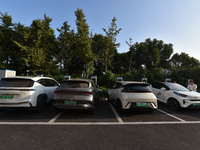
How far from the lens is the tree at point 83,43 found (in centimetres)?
1403

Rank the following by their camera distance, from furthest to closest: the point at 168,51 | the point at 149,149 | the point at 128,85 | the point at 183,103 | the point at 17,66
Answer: the point at 168,51 → the point at 17,66 → the point at 183,103 → the point at 128,85 → the point at 149,149

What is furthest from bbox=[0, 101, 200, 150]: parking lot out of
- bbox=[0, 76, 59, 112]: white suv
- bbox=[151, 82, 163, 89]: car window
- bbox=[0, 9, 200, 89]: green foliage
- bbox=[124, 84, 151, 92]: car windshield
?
bbox=[0, 9, 200, 89]: green foliage

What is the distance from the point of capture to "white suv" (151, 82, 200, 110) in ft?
14.9

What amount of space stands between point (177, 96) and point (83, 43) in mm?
12534

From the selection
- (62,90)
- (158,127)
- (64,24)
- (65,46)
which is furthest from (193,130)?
(64,24)

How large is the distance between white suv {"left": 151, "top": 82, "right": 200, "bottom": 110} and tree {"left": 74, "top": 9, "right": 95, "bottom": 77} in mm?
10425

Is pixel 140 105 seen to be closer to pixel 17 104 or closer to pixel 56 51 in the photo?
pixel 17 104

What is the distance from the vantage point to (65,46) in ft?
49.2

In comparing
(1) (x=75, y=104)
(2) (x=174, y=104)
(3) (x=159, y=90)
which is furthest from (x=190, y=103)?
(1) (x=75, y=104)

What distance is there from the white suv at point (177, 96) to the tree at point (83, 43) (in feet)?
34.2

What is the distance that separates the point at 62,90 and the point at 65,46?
13.1 metres

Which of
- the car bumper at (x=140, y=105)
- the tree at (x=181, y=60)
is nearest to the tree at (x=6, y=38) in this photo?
Answer: the car bumper at (x=140, y=105)

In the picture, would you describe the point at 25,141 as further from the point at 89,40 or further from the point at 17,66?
the point at 17,66

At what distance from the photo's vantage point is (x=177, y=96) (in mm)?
4840
